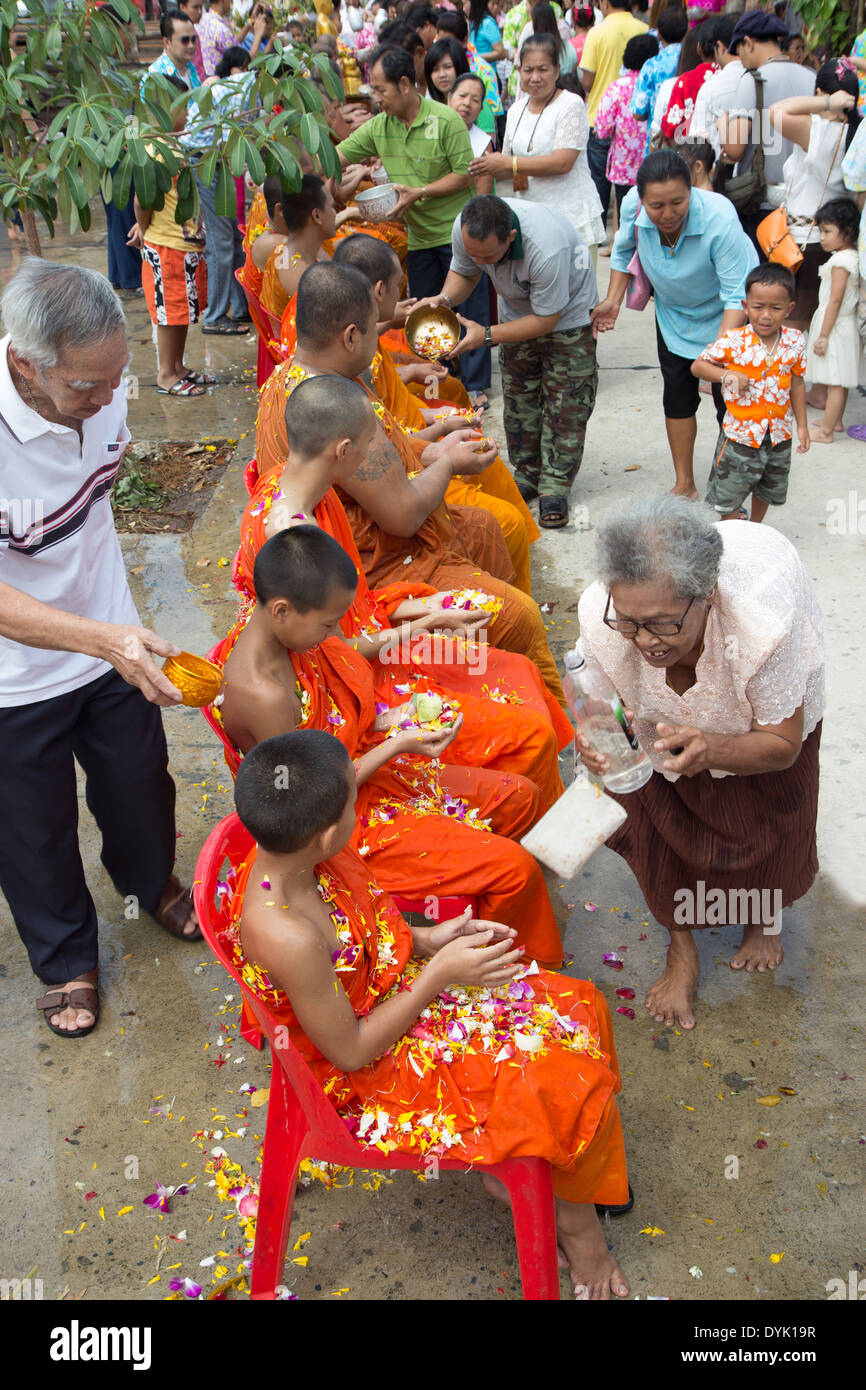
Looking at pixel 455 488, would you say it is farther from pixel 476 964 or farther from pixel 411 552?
pixel 476 964

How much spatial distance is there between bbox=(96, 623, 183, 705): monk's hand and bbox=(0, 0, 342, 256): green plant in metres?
1.59

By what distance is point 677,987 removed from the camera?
300 cm

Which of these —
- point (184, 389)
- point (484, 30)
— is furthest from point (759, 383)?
point (484, 30)

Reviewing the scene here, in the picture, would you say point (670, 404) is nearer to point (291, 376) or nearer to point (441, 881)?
point (291, 376)

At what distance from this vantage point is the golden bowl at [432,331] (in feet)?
16.8

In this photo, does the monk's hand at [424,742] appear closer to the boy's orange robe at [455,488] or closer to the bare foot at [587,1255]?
the bare foot at [587,1255]

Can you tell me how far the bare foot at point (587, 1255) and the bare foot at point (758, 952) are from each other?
3.26ft

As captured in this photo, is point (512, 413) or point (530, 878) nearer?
point (530, 878)

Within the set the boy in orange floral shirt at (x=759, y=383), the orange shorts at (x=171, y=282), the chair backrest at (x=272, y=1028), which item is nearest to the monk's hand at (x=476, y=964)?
the chair backrest at (x=272, y=1028)

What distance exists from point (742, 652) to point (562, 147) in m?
4.82

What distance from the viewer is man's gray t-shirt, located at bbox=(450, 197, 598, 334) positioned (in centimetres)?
500

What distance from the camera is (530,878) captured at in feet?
8.99
